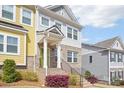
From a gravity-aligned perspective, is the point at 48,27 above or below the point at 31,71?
above

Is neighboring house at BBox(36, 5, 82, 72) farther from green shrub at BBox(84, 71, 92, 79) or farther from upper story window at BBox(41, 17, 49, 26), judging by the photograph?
green shrub at BBox(84, 71, 92, 79)

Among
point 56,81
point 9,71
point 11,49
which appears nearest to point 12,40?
point 11,49

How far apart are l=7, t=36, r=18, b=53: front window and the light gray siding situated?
4.01 metres

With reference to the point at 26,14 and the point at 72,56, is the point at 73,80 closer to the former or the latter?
the point at 72,56

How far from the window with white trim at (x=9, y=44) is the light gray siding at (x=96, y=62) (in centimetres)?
397

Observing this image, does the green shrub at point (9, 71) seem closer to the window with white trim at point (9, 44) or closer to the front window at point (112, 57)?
the window with white trim at point (9, 44)

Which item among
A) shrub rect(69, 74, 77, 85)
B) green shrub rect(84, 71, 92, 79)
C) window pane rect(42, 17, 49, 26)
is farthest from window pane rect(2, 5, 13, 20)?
green shrub rect(84, 71, 92, 79)

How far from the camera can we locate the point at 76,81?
36.5 ft

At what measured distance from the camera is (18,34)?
1127 centimetres

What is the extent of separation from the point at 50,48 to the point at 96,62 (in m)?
2.94

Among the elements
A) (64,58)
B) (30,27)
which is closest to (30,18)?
(30,27)

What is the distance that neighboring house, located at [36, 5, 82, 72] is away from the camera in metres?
12.6

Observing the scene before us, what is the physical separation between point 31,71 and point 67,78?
181cm
